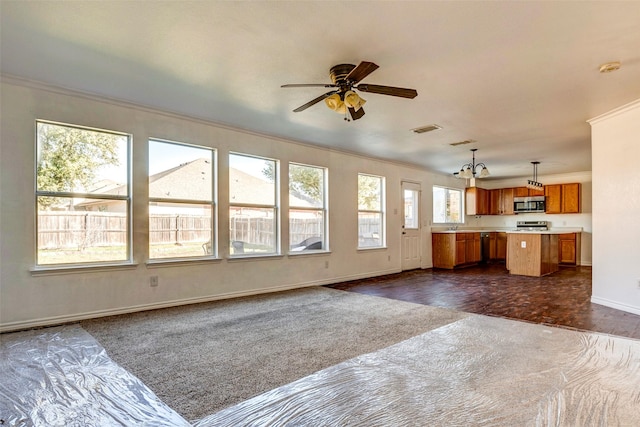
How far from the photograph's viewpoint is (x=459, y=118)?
4.44 metres

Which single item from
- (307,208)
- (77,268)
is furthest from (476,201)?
(77,268)

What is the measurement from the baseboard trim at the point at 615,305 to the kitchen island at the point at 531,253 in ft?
7.83

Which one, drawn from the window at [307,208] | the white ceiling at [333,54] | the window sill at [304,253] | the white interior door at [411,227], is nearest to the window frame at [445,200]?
the white interior door at [411,227]

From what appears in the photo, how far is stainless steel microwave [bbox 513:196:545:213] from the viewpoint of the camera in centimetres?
927

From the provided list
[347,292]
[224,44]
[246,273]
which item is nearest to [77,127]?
[224,44]

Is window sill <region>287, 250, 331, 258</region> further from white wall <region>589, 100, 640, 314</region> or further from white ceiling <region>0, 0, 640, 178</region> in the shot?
white wall <region>589, 100, 640, 314</region>

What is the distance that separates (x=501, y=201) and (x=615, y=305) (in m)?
6.39

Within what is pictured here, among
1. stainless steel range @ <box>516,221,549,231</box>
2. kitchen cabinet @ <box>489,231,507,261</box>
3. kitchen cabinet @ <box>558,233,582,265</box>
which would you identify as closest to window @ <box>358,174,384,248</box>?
kitchen cabinet @ <box>489,231,507,261</box>

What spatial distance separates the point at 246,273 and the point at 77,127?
9.04 ft

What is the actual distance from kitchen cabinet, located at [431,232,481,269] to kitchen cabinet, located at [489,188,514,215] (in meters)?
1.99

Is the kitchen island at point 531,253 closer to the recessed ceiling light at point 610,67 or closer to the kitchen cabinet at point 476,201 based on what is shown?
the kitchen cabinet at point 476,201

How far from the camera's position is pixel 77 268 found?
3.69 meters

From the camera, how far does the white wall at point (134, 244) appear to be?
3.35 meters

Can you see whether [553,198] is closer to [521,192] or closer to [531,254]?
[521,192]
